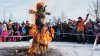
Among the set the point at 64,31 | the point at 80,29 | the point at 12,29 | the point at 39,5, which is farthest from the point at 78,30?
the point at 39,5

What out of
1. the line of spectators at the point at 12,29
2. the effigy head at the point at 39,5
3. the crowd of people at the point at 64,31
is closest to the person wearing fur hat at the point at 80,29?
the crowd of people at the point at 64,31

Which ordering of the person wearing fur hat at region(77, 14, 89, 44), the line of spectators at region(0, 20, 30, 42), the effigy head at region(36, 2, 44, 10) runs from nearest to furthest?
the effigy head at region(36, 2, 44, 10) → the person wearing fur hat at region(77, 14, 89, 44) → the line of spectators at region(0, 20, 30, 42)

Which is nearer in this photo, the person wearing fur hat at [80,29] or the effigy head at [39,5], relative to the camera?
the effigy head at [39,5]

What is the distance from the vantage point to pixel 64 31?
82.3ft

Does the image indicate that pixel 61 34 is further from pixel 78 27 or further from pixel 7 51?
pixel 7 51

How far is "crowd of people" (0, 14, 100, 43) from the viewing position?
23188 millimetres

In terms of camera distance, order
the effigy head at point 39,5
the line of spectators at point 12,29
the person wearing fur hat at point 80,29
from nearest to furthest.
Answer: the effigy head at point 39,5 < the person wearing fur hat at point 80,29 < the line of spectators at point 12,29

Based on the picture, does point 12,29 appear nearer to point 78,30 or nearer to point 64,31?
point 64,31

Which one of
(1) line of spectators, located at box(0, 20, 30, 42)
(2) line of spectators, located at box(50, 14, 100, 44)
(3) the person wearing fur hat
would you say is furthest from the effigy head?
(1) line of spectators, located at box(0, 20, 30, 42)

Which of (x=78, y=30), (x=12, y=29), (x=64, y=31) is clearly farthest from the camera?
(x=64, y=31)

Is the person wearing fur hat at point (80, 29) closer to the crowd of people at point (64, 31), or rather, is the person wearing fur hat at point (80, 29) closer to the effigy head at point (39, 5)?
the crowd of people at point (64, 31)

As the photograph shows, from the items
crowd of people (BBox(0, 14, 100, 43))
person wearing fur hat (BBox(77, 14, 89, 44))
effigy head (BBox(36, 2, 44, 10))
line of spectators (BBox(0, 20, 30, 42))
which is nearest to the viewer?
effigy head (BBox(36, 2, 44, 10))

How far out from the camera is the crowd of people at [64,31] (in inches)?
913

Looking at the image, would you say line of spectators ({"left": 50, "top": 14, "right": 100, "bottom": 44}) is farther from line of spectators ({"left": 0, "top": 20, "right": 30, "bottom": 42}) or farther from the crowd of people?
line of spectators ({"left": 0, "top": 20, "right": 30, "bottom": 42})
